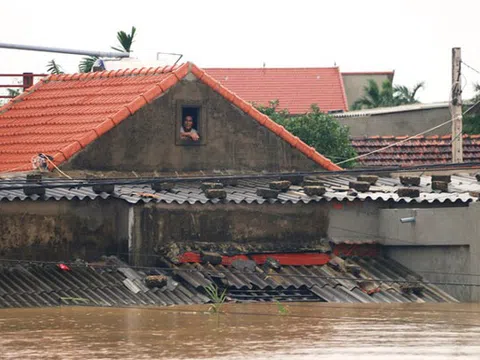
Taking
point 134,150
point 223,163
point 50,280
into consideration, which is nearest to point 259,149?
point 223,163

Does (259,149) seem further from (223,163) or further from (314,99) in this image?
Answer: (314,99)

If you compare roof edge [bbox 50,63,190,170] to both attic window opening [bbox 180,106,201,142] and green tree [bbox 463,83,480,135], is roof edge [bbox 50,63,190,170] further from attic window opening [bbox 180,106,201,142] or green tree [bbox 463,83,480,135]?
green tree [bbox 463,83,480,135]

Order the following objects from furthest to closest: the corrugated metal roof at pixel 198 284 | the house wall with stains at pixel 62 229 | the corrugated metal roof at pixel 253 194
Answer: the corrugated metal roof at pixel 253 194
the house wall with stains at pixel 62 229
the corrugated metal roof at pixel 198 284

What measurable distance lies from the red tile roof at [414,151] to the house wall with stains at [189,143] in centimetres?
1035

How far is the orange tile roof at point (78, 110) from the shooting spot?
1171 inches

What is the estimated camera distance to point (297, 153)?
32250 mm

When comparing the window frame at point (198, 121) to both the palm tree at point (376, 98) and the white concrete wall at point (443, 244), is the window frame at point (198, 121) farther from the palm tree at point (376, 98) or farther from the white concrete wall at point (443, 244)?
the palm tree at point (376, 98)

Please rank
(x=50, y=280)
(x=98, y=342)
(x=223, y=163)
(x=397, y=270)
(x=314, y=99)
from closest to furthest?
(x=98, y=342) < (x=50, y=280) < (x=397, y=270) < (x=223, y=163) < (x=314, y=99)

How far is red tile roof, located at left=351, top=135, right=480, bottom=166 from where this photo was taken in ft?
138

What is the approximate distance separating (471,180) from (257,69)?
3268 centimetres

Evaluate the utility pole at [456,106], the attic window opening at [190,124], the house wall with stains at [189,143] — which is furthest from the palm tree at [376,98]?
the attic window opening at [190,124]

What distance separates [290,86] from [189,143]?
3239cm

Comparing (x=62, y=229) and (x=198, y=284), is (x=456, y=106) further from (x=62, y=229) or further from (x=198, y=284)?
(x=62, y=229)

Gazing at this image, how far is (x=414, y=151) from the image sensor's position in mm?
42750
